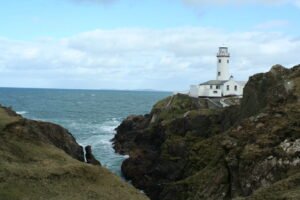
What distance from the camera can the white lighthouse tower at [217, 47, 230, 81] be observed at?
11038 centimetres

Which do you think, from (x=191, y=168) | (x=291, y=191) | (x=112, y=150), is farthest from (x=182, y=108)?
(x=291, y=191)

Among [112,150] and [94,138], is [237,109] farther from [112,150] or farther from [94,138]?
[94,138]

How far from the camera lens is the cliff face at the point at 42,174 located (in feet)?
97.3

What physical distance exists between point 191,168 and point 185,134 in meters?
13.7

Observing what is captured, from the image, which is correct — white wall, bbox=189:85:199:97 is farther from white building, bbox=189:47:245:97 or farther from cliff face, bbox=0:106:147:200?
cliff face, bbox=0:106:147:200

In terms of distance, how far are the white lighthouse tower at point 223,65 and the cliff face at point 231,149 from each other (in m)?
33.1

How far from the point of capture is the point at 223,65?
366 feet

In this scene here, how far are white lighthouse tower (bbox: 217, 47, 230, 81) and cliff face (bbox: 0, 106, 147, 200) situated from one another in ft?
244

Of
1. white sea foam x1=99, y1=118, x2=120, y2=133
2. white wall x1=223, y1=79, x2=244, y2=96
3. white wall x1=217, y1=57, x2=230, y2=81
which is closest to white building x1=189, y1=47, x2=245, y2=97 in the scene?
white wall x1=223, y1=79, x2=244, y2=96

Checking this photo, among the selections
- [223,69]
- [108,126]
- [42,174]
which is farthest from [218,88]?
[42,174]

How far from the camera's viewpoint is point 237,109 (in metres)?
59.9

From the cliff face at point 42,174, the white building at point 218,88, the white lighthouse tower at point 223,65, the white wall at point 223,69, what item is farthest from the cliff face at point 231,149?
the white lighthouse tower at point 223,65

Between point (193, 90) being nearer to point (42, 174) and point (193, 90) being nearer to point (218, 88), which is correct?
point (218, 88)

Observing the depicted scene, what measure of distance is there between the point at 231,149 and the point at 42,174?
55.1ft
